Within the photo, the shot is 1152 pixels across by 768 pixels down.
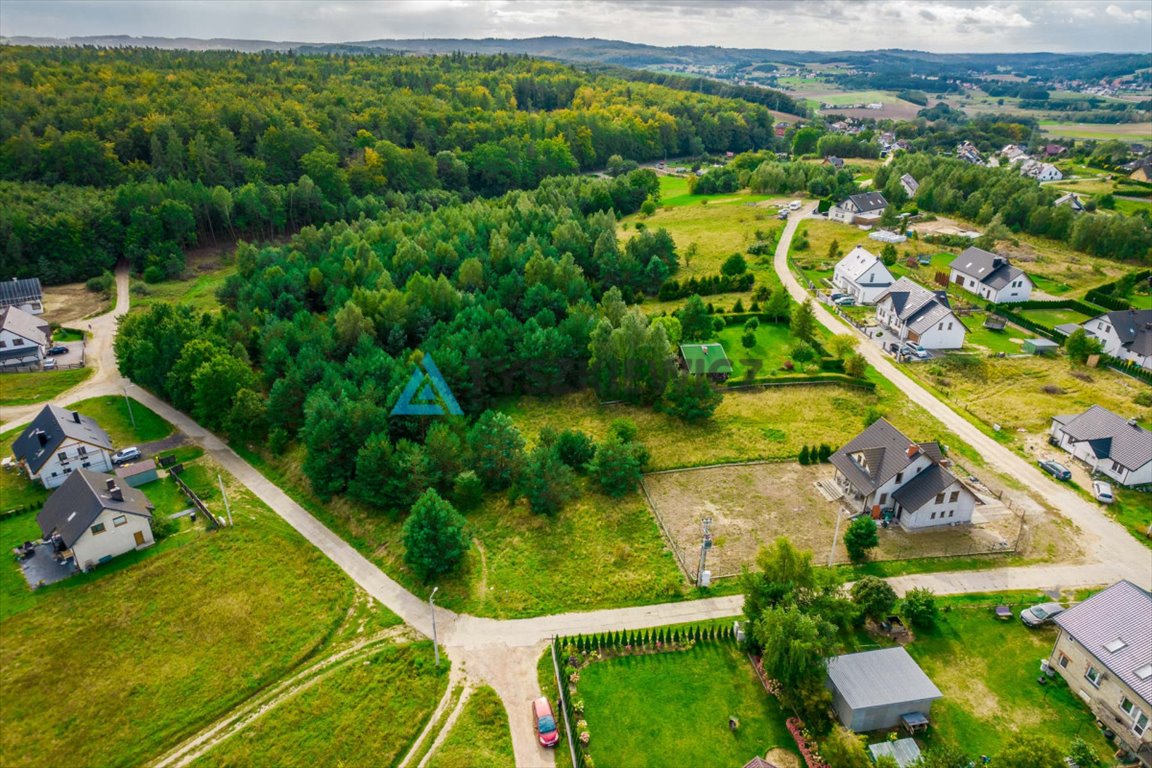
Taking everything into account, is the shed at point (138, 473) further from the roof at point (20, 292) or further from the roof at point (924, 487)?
the roof at point (924, 487)

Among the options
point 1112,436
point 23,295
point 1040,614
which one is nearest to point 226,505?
point 1040,614

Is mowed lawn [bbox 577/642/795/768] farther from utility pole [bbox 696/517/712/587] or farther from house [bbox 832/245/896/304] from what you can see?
house [bbox 832/245/896/304]

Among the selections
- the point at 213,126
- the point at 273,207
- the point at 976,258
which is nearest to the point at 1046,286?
the point at 976,258

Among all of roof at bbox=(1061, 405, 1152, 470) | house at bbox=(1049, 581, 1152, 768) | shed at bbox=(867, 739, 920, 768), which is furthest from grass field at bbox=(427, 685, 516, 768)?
roof at bbox=(1061, 405, 1152, 470)

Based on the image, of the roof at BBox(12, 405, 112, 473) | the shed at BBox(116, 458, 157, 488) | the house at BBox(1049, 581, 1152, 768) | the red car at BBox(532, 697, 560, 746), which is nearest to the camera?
the house at BBox(1049, 581, 1152, 768)

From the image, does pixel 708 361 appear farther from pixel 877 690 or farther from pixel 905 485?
pixel 877 690

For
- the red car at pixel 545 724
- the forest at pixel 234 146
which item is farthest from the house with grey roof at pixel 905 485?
the forest at pixel 234 146
